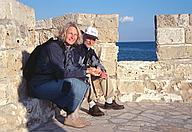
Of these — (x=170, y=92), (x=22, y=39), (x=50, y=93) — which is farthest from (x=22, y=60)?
(x=170, y=92)

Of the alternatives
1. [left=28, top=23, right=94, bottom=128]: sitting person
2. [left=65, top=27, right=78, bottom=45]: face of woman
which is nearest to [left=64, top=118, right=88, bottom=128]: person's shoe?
[left=28, top=23, right=94, bottom=128]: sitting person

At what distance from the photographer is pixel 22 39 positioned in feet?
13.9

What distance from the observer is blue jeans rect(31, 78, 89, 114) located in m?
4.17

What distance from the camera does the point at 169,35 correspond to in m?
6.17

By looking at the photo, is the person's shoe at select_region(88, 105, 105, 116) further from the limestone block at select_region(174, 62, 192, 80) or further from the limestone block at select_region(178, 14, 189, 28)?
the limestone block at select_region(178, 14, 189, 28)

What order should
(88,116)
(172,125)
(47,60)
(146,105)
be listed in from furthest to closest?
(146,105)
(88,116)
(172,125)
(47,60)

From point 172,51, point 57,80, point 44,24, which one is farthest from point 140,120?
point 44,24

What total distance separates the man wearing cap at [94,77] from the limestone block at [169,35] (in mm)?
1479

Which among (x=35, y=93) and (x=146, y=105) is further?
(x=146, y=105)

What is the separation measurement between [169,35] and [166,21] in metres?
0.27

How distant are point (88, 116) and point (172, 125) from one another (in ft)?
4.28

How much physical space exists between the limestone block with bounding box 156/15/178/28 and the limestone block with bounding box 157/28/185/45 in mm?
75

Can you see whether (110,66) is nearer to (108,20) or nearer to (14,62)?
(108,20)

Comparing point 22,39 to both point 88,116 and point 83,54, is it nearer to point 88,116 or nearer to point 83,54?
point 83,54
